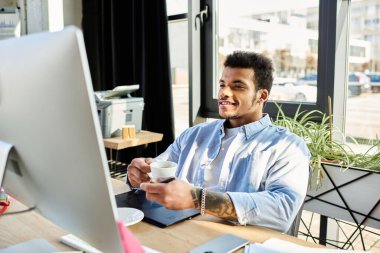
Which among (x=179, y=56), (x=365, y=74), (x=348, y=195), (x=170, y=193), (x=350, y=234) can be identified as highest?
(x=179, y=56)

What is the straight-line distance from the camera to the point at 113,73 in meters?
3.44

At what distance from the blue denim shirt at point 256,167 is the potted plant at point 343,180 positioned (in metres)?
0.49

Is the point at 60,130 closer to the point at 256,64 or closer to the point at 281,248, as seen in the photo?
the point at 281,248

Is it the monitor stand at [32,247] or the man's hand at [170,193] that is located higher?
the man's hand at [170,193]

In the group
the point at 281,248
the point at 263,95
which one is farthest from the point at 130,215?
the point at 263,95

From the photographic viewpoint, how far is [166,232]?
3.54ft

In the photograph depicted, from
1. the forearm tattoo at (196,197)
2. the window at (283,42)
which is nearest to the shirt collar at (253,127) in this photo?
the forearm tattoo at (196,197)

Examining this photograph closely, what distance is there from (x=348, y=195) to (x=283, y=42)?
1235mm

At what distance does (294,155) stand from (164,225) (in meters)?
0.57

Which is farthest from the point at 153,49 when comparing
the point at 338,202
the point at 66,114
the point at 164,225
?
the point at 66,114

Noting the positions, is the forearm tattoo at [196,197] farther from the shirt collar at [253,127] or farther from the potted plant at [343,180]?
the potted plant at [343,180]

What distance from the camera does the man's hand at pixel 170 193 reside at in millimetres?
1064

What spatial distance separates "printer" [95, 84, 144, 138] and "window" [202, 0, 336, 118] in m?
0.59

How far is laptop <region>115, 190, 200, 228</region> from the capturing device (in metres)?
1.14
